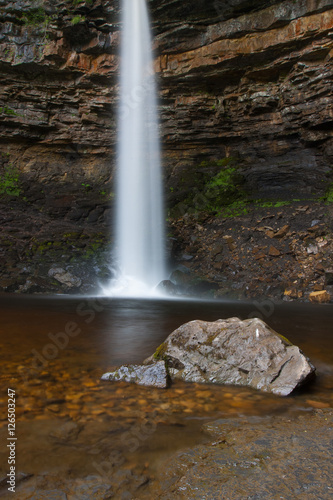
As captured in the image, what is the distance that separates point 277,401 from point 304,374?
44cm

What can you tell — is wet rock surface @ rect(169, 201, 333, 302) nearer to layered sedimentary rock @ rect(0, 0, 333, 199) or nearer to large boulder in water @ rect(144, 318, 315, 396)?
layered sedimentary rock @ rect(0, 0, 333, 199)

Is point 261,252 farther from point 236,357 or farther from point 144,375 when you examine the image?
point 144,375

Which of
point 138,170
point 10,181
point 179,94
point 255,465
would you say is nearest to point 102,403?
point 255,465

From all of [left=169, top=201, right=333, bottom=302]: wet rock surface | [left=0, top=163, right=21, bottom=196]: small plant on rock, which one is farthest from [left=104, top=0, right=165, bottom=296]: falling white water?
[left=0, top=163, right=21, bottom=196]: small plant on rock

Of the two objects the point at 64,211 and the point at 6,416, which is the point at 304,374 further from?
the point at 64,211

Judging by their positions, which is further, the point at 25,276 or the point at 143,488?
the point at 25,276

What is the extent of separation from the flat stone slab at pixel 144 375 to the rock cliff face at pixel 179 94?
15.5 meters

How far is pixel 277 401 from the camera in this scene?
294 centimetres

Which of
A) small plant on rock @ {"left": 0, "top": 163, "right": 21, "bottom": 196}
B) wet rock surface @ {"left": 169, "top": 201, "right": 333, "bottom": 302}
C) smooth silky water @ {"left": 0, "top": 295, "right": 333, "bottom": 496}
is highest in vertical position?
small plant on rock @ {"left": 0, "top": 163, "right": 21, "bottom": 196}

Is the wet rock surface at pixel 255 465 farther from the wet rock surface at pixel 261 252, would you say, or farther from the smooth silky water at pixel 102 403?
the wet rock surface at pixel 261 252

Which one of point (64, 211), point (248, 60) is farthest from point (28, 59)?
point (248, 60)

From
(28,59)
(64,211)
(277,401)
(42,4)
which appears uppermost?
(42,4)

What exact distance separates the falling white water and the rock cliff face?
1.81 ft

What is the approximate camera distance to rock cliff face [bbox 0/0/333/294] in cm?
1636
